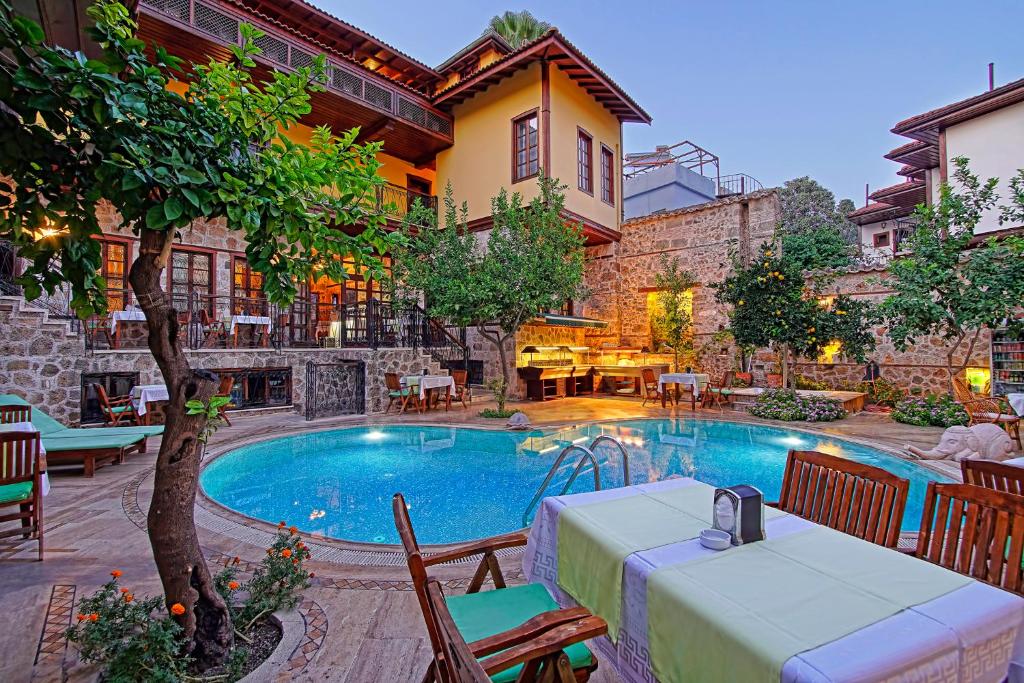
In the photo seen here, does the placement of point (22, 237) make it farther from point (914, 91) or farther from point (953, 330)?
point (914, 91)

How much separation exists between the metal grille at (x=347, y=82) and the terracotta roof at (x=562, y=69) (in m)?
2.52

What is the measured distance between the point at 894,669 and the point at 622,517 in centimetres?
102

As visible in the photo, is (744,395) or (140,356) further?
(744,395)

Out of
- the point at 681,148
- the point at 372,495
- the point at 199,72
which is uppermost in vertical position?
the point at 681,148

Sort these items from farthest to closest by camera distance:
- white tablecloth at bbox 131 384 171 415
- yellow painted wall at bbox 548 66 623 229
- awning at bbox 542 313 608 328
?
1. yellow painted wall at bbox 548 66 623 229
2. awning at bbox 542 313 608 328
3. white tablecloth at bbox 131 384 171 415

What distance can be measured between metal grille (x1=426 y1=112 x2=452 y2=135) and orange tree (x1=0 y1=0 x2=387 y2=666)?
12715mm

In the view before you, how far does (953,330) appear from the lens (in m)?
7.75

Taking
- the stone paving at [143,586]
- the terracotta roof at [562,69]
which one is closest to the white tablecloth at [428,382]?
the stone paving at [143,586]

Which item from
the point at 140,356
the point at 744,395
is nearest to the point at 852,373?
the point at 744,395


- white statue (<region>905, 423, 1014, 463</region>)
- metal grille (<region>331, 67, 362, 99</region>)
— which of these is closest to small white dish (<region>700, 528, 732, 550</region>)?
white statue (<region>905, 423, 1014, 463</region>)

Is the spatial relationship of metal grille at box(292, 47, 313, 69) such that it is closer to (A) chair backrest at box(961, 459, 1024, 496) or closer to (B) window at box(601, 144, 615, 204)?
(B) window at box(601, 144, 615, 204)

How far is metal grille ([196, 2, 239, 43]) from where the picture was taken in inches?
380

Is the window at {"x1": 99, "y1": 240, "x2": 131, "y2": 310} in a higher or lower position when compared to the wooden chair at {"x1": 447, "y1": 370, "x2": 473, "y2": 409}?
higher

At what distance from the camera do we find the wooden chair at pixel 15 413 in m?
5.32
